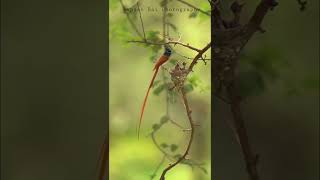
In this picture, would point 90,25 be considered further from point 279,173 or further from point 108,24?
point 279,173

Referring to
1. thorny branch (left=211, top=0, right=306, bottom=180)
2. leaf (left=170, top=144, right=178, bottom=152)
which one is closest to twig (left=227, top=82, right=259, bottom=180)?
thorny branch (left=211, top=0, right=306, bottom=180)

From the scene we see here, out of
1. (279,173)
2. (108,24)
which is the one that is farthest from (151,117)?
(279,173)

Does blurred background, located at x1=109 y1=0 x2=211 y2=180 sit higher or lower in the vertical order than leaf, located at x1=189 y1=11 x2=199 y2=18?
lower

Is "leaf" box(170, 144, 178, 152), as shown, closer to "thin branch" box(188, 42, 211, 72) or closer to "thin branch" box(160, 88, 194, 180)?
"thin branch" box(160, 88, 194, 180)

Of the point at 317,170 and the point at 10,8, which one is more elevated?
the point at 10,8

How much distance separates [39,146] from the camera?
0.81m

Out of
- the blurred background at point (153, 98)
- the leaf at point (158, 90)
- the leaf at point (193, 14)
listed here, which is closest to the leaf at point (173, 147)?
the blurred background at point (153, 98)

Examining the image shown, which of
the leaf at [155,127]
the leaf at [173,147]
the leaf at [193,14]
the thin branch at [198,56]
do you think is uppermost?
the leaf at [193,14]

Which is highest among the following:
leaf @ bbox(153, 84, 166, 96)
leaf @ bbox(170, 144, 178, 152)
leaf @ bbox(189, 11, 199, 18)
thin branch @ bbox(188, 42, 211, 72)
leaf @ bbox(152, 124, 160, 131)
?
leaf @ bbox(189, 11, 199, 18)

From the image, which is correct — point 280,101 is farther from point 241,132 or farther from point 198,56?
point 198,56

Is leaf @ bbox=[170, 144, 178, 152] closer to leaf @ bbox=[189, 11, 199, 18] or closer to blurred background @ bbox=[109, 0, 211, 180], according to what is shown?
blurred background @ bbox=[109, 0, 211, 180]

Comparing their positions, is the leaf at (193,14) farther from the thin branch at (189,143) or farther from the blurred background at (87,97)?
the thin branch at (189,143)

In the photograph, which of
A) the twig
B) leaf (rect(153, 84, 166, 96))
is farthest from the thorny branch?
leaf (rect(153, 84, 166, 96))

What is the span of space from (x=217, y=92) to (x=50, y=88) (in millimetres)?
319
